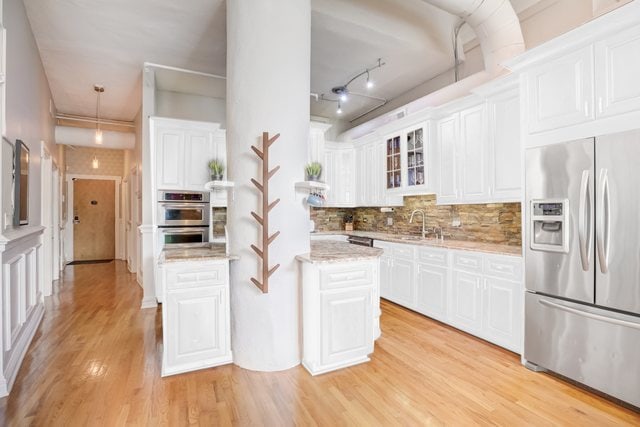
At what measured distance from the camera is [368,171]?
5645 mm

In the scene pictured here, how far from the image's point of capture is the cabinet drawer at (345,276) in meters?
2.57

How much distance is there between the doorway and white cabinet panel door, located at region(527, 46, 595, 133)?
31.3ft

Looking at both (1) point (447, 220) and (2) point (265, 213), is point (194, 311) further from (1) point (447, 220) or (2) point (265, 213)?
(1) point (447, 220)

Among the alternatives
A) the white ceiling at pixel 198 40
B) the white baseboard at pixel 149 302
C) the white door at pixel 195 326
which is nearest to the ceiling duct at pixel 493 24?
the white ceiling at pixel 198 40

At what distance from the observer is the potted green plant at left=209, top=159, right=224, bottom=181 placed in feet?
15.4

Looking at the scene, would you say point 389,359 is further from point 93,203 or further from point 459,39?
point 93,203

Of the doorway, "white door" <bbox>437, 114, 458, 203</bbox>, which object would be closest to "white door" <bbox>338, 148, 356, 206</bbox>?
"white door" <bbox>437, 114, 458, 203</bbox>

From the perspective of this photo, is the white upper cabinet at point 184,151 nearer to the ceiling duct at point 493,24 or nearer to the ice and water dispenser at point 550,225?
the ceiling duct at point 493,24

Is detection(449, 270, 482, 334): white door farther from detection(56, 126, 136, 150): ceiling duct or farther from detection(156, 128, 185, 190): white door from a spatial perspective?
detection(56, 126, 136, 150): ceiling duct

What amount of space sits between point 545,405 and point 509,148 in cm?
229

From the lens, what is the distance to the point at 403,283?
4.32m

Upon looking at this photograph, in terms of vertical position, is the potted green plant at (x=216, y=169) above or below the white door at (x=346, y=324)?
above

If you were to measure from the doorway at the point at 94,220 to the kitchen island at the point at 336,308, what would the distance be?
8.14m

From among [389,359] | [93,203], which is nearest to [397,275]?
[389,359]
